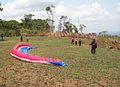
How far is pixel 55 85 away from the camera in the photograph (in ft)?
57.5

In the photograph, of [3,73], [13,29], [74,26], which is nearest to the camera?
[3,73]

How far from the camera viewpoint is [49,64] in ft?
85.6

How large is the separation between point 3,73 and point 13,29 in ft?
224

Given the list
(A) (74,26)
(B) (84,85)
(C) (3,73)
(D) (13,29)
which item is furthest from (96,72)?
(A) (74,26)

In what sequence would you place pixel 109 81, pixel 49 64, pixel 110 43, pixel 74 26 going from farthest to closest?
pixel 74 26 → pixel 110 43 → pixel 49 64 → pixel 109 81

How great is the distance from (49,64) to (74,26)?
11395 cm

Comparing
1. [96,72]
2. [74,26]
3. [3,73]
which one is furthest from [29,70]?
[74,26]

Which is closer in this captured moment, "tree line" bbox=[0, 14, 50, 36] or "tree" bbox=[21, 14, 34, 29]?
"tree line" bbox=[0, 14, 50, 36]

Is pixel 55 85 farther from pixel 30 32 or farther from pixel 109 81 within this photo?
pixel 30 32

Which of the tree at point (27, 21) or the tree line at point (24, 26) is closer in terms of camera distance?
the tree line at point (24, 26)

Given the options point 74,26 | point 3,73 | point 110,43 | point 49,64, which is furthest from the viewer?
point 74,26

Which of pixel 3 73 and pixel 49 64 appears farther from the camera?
pixel 49 64

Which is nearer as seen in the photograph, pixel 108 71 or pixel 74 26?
pixel 108 71

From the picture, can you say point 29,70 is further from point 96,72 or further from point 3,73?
point 96,72
